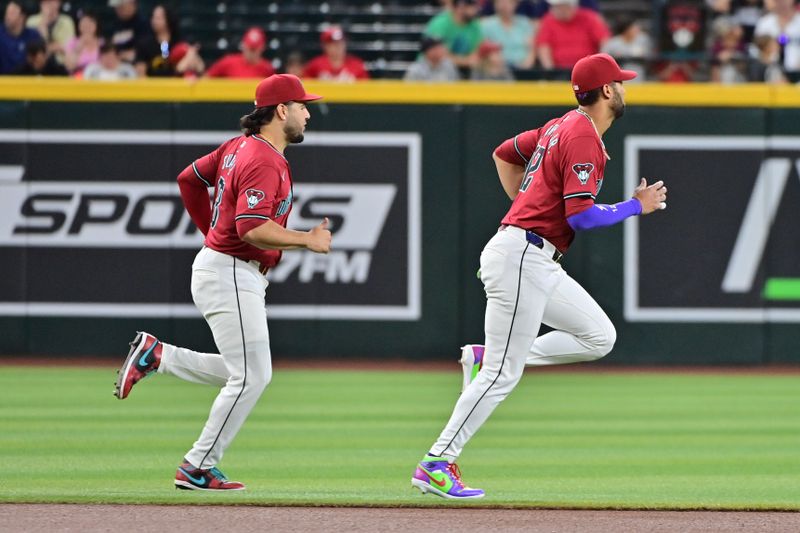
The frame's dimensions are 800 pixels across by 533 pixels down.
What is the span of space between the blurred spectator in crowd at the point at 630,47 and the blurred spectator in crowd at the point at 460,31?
55.1 inches

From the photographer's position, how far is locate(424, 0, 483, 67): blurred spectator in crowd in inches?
571

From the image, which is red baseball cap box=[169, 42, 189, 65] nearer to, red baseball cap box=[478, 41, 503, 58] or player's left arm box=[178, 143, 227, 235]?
red baseball cap box=[478, 41, 503, 58]

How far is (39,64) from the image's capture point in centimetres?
1332

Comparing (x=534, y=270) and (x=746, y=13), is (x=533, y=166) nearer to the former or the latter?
(x=534, y=270)

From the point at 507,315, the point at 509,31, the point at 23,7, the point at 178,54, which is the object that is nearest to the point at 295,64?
the point at 178,54

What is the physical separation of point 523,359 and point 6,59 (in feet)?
29.5

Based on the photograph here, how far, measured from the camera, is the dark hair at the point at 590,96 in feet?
20.7

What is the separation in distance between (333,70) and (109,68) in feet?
7.10

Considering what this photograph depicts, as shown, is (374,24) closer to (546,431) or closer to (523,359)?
(546,431)

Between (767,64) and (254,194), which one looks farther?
(767,64)

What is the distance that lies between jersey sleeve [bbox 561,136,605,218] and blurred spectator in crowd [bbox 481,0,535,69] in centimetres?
823

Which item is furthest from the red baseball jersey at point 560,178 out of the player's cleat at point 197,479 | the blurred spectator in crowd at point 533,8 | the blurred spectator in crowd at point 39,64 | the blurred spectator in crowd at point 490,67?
the blurred spectator in crowd at point 533,8

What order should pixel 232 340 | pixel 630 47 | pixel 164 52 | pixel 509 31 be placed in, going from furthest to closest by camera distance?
pixel 509 31 → pixel 630 47 → pixel 164 52 → pixel 232 340

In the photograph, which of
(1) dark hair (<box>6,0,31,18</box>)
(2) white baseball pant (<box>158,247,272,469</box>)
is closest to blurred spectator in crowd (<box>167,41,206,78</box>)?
(1) dark hair (<box>6,0,31,18</box>)
